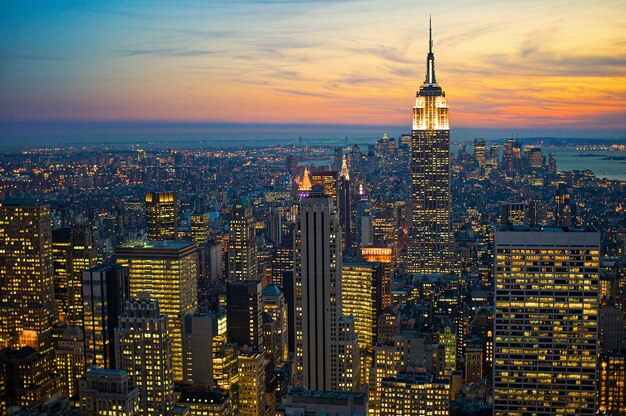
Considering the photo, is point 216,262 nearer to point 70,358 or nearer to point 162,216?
point 162,216

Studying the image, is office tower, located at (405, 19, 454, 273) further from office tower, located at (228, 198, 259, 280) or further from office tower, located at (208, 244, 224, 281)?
office tower, located at (208, 244, 224, 281)

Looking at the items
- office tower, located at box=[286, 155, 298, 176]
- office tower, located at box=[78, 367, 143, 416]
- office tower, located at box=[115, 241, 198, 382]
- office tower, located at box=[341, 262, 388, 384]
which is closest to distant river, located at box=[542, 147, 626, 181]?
office tower, located at box=[341, 262, 388, 384]

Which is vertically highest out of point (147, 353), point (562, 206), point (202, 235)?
point (562, 206)

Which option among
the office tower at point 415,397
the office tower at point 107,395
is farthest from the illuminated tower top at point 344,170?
the office tower at point 107,395

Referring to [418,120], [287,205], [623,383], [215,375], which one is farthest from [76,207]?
[418,120]

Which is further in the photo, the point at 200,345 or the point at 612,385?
the point at 200,345

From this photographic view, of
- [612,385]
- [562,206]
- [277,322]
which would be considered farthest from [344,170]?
[612,385]
